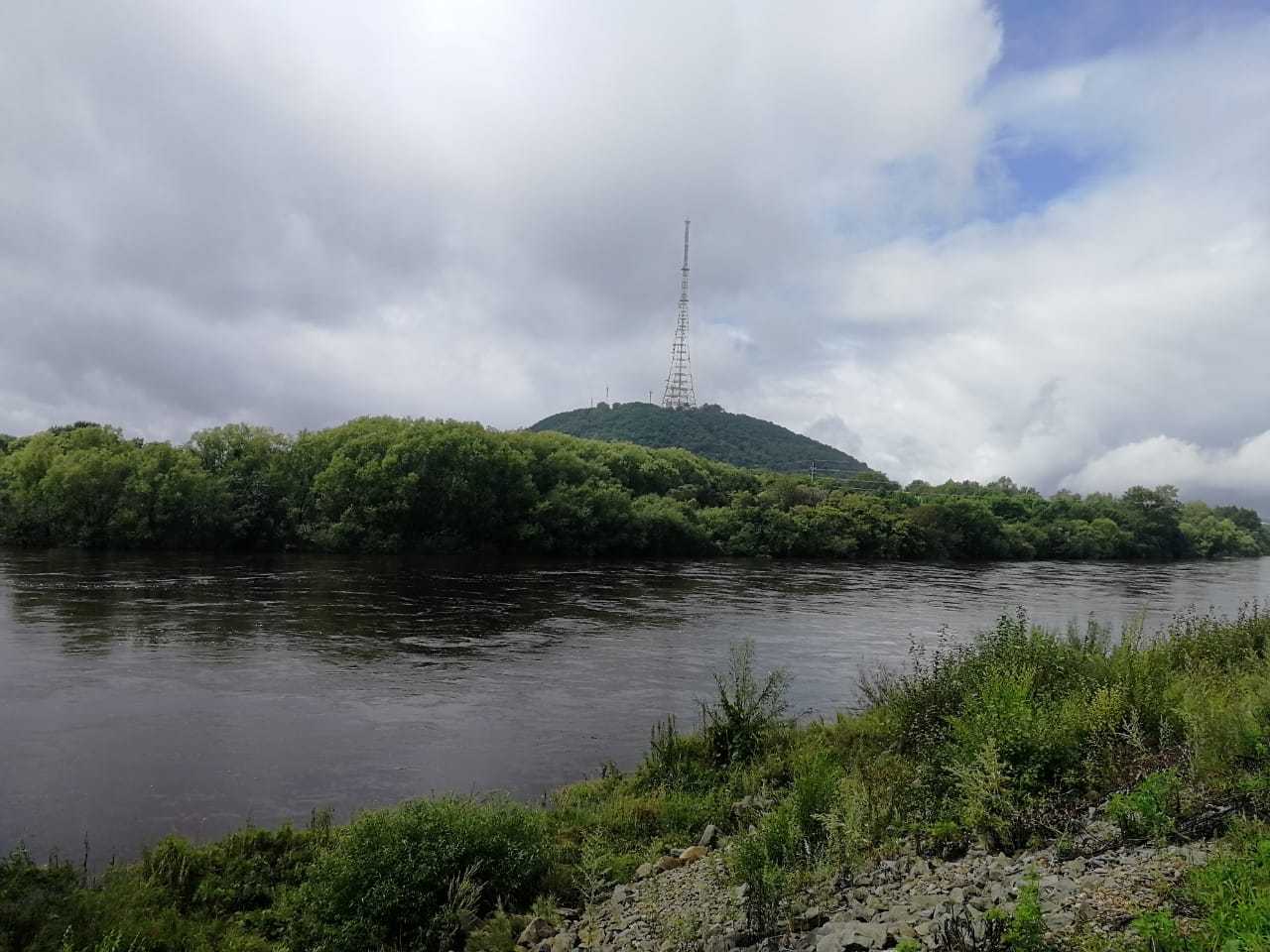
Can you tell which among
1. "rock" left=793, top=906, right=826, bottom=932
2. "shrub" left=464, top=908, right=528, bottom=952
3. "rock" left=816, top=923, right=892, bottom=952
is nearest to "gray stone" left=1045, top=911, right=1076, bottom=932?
"rock" left=816, top=923, right=892, bottom=952

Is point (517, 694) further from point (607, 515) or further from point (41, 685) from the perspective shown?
point (607, 515)

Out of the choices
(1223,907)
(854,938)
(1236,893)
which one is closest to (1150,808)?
(1236,893)

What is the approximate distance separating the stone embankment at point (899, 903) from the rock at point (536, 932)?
1cm

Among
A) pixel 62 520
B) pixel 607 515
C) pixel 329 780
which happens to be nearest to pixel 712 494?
pixel 607 515

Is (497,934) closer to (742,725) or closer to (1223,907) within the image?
(1223,907)

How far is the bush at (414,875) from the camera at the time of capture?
8484 millimetres

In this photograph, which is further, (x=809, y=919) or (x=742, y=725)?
(x=742, y=725)

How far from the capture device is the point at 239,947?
8.18 meters

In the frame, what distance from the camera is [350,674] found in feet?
73.2

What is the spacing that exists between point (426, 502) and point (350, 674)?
47.9 m

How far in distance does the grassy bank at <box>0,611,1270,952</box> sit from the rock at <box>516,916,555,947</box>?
0.29 meters

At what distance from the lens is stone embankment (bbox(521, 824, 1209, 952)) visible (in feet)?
19.9

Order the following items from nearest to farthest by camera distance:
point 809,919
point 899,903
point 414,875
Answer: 1. point 899,903
2. point 809,919
3. point 414,875

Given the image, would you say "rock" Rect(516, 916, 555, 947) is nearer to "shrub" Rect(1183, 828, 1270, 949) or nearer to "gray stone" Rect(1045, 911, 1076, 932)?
"gray stone" Rect(1045, 911, 1076, 932)
